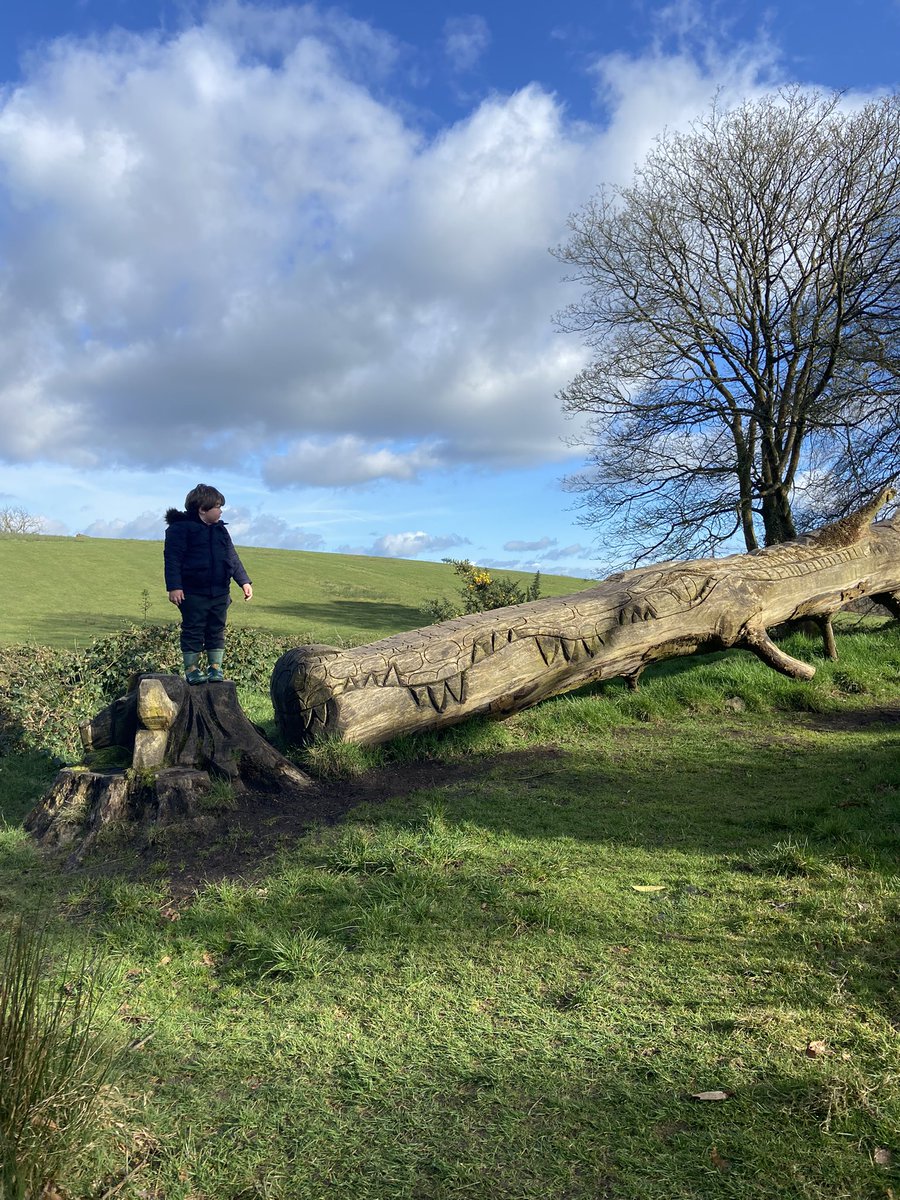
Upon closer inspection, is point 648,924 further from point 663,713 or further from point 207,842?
point 663,713

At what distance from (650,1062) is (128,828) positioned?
4.46 meters

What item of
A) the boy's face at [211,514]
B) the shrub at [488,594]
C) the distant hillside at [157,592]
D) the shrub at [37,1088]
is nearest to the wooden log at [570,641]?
the boy's face at [211,514]

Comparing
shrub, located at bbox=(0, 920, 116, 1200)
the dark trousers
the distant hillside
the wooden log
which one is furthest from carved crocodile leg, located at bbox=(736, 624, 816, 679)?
shrub, located at bbox=(0, 920, 116, 1200)

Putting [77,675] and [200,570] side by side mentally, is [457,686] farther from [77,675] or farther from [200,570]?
[77,675]

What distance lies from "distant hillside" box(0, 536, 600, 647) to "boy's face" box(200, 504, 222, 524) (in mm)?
5791

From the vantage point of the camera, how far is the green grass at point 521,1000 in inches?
102

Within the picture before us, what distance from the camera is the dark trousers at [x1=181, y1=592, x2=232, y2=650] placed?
309 inches

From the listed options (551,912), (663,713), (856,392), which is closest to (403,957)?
(551,912)

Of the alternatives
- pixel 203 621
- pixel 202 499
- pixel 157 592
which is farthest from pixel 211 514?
pixel 157 592

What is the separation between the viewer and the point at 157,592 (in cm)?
2266

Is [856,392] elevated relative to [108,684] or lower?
elevated

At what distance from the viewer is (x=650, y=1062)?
9.90 ft

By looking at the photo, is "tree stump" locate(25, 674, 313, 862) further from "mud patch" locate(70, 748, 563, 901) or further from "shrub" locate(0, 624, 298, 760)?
"shrub" locate(0, 624, 298, 760)

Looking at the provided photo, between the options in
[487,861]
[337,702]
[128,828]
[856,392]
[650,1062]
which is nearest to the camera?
[650,1062]
